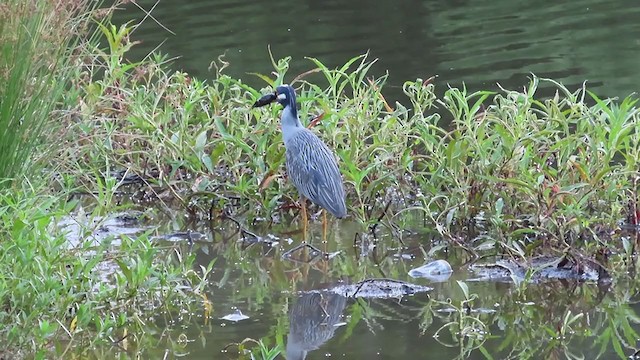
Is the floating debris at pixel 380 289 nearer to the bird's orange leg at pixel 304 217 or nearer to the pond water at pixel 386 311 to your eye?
the pond water at pixel 386 311

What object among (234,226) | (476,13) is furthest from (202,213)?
(476,13)

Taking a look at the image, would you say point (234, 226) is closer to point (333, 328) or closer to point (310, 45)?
point (333, 328)

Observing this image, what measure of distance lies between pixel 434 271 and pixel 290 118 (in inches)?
63.7

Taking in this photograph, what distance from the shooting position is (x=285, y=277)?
6742 mm

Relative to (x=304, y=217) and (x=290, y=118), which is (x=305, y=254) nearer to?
(x=304, y=217)

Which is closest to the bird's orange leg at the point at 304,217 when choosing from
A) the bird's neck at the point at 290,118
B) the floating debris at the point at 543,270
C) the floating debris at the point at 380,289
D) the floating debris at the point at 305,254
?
the floating debris at the point at 305,254

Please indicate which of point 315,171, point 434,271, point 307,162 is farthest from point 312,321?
point 307,162

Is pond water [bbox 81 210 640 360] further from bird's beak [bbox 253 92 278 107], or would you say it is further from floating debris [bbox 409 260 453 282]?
bird's beak [bbox 253 92 278 107]

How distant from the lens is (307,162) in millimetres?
7328

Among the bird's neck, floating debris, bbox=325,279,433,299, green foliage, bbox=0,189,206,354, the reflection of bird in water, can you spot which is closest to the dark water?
the bird's neck

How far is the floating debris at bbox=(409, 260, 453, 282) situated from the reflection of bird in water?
537 millimetres

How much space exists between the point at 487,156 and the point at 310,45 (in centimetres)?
767

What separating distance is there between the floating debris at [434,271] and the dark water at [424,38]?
468cm

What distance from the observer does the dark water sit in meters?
12.3
